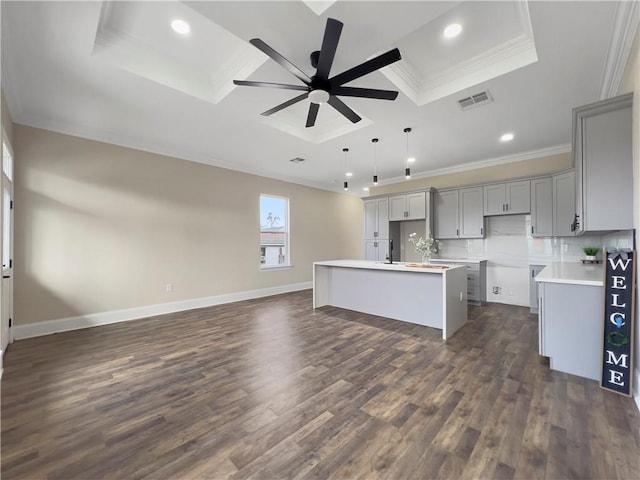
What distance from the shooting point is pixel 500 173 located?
214 inches

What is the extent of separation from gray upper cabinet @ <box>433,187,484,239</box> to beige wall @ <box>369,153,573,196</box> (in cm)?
31

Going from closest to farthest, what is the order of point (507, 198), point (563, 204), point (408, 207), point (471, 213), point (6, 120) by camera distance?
point (6, 120) < point (563, 204) < point (507, 198) < point (471, 213) < point (408, 207)

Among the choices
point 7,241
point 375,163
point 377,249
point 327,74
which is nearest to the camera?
point 327,74

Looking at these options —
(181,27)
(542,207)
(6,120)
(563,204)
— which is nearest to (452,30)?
(181,27)

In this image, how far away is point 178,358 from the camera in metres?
2.88

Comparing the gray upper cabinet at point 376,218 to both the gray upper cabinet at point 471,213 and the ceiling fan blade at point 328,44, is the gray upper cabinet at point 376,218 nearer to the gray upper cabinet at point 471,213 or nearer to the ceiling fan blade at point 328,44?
the gray upper cabinet at point 471,213

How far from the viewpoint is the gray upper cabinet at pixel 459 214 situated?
541 centimetres

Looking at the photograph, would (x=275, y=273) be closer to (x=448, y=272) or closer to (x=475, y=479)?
(x=448, y=272)

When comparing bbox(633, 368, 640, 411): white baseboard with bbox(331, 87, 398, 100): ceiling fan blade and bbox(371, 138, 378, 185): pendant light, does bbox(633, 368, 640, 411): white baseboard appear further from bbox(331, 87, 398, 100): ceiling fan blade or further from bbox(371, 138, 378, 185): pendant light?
bbox(371, 138, 378, 185): pendant light

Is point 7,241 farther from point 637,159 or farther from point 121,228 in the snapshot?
point 637,159

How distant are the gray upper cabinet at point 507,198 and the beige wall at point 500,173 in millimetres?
188

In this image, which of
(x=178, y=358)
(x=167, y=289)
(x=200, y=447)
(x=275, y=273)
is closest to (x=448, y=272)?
(x=200, y=447)

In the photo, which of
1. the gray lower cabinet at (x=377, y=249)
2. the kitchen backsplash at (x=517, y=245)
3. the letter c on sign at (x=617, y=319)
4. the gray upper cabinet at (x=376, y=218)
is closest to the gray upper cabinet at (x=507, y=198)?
the kitchen backsplash at (x=517, y=245)

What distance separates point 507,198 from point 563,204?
832mm
